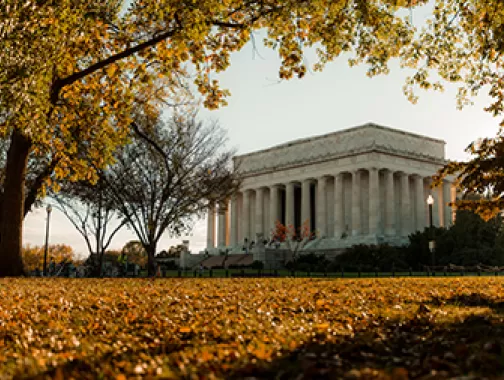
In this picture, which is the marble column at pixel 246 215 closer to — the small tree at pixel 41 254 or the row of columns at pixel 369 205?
the row of columns at pixel 369 205

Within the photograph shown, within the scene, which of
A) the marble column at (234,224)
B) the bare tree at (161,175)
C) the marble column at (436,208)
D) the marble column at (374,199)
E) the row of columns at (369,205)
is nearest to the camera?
the bare tree at (161,175)

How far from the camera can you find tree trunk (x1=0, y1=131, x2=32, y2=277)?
21828mm

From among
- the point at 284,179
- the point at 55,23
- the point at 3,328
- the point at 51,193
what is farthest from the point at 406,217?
the point at 3,328

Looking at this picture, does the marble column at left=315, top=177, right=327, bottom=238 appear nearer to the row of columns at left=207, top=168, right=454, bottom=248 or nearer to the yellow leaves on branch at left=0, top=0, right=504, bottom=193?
the row of columns at left=207, top=168, right=454, bottom=248

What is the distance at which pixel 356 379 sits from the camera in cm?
421

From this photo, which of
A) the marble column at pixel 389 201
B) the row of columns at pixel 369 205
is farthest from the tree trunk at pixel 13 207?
the marble column at pixel 389 201

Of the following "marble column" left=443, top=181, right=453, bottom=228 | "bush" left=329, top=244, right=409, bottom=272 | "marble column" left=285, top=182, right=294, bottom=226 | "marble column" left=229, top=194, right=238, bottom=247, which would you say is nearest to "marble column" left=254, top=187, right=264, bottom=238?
"marble column" left=285, top=182, right=294, bottom=226

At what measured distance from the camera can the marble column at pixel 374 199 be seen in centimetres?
7500

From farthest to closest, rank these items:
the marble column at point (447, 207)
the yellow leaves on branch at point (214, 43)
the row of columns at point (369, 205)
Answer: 1. the marble column at point (447, 207)
2. the row of columns at point (369, 205)
3. the yellow leaves on branch at point (214, 43)

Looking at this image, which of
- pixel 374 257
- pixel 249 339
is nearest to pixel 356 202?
pixel 374 257

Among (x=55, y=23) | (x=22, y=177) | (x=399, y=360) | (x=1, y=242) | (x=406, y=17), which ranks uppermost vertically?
(x=406, y=17)

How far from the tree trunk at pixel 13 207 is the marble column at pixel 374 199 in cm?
5767

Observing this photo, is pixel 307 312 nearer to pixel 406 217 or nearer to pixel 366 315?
pixel 366 315

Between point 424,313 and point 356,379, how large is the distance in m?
5.27
